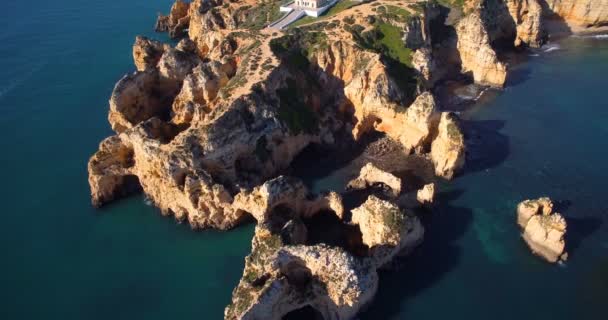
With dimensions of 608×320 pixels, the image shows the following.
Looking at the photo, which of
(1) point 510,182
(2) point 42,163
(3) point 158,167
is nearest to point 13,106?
(2) point 42,163

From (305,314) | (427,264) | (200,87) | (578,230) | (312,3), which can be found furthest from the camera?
(312,3)

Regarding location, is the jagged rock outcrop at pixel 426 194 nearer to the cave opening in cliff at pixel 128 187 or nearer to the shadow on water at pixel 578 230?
the shadow on water at pixel 578 230

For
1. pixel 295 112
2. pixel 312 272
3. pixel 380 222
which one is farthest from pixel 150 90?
pixel 380 222

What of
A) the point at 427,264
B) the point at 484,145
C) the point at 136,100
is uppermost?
the point at 136,100

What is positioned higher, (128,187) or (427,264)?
(128,187)

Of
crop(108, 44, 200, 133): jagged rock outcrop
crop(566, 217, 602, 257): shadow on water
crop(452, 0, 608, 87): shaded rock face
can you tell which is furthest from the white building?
crop(566, 217, 602, 257): shadow on water

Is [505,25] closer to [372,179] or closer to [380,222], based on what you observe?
[372,179]

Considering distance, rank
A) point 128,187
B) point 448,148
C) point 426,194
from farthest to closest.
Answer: point 128,187 → point 448,148 → point 426,194
